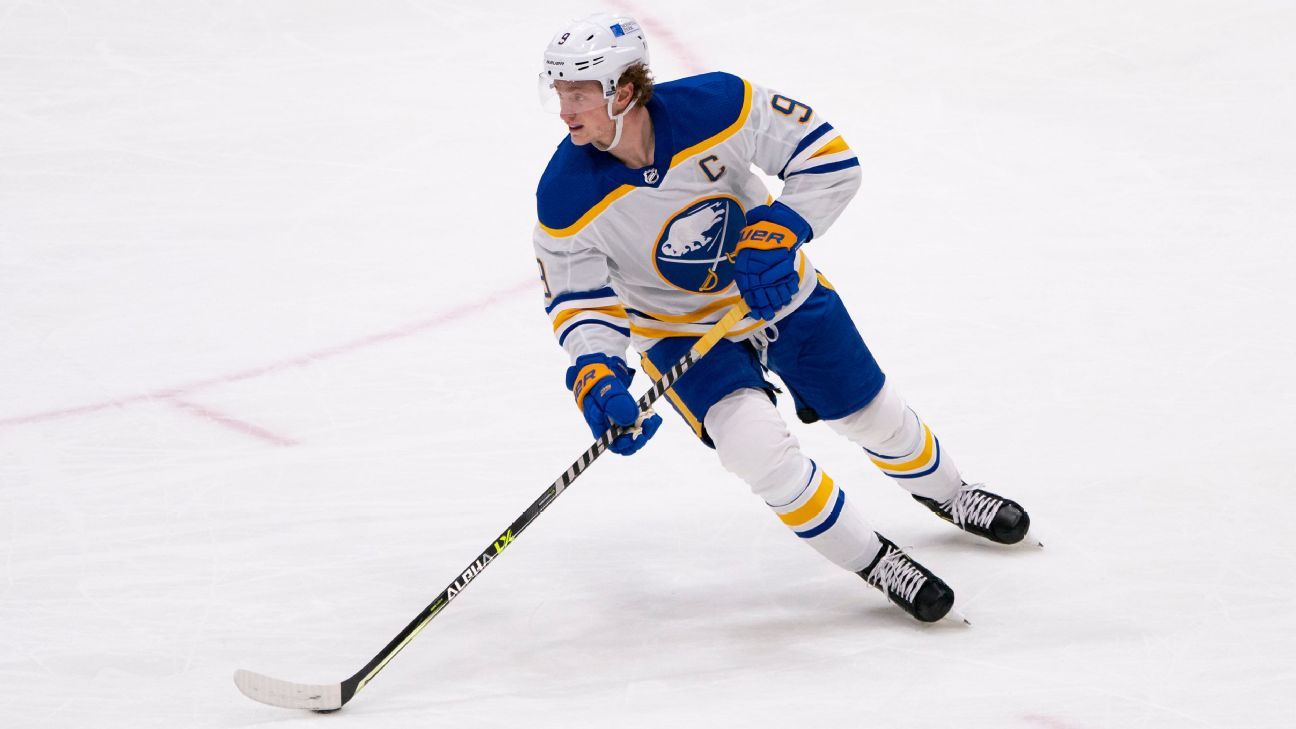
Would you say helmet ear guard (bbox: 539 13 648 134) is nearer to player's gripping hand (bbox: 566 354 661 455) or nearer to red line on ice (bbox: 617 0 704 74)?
player's gripping hand (bbox: 566 354 661 455)

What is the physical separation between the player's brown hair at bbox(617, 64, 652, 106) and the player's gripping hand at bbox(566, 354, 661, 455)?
48 cm

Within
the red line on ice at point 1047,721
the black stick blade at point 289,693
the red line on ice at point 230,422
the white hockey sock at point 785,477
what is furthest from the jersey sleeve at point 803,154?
the red line on ice at point 230,422

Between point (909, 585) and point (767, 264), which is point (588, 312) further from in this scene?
point (909, 585)

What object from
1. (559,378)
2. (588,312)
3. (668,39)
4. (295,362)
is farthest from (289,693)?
(668,39)

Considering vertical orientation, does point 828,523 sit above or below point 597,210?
below

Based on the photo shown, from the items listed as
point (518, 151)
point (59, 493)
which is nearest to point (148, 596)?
point (59, 493)

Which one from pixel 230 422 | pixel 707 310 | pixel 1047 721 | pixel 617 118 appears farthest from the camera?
pixel 230 422

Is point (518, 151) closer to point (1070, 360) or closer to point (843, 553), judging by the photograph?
point (1070, 360)

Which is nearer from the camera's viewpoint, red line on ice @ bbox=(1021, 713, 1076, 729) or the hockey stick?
red line on ice @ bbox=(1021, 713, 1076, 729)

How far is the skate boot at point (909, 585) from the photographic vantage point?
8.66ft

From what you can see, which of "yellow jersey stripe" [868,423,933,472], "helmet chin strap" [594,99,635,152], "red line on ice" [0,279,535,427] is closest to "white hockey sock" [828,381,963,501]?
"yellow jersey stripe" [868,423,933,472]

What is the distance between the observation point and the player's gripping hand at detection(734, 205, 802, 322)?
2.63 metres

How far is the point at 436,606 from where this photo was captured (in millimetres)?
2633

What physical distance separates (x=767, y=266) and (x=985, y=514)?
31.6 inches
